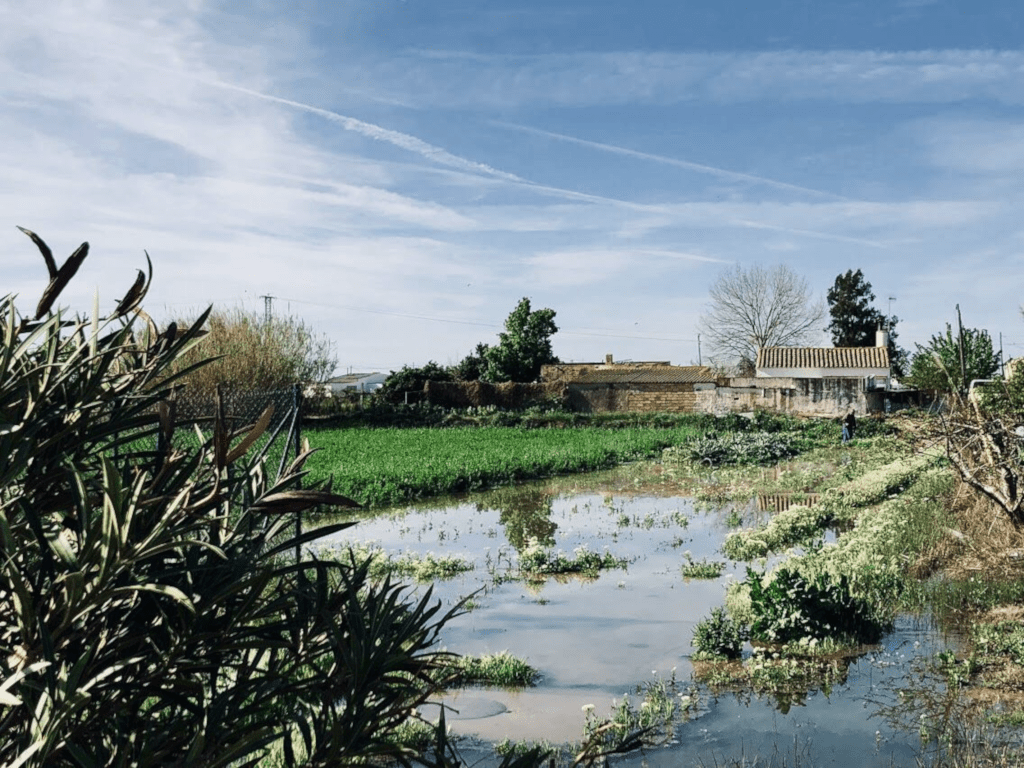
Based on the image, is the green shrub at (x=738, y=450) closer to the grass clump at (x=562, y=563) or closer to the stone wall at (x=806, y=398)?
the stone wall at (x=806, y=398)

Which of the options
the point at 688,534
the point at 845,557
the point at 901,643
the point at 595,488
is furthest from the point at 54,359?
the point at 595,488

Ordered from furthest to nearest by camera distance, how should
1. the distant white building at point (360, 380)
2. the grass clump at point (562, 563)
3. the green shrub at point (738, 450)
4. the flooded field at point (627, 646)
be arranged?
the distant white building at point (360, 380) → the green shrub at point (738, 450) → the grass clump at point (562, 563) → the flooded field at point (627, 646)

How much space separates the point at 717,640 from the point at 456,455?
20.4 m

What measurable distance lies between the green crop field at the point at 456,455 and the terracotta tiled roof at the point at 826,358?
65.5 ft

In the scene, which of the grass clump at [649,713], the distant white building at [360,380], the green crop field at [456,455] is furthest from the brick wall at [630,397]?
the distant white building at [360,380]

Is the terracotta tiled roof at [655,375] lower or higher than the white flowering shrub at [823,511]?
higher

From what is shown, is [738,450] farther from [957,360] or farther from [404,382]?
[404,382]

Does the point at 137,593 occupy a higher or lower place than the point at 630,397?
lower

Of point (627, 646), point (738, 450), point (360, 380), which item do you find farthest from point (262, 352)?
point (360, 380)

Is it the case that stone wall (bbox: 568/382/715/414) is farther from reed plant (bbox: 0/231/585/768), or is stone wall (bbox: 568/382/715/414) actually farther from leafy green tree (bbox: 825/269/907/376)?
reed plant (bbox: 0/231/585/768)

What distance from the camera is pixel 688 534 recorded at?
1673cm

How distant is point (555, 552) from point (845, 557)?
174 inches

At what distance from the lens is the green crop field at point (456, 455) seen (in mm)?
22266

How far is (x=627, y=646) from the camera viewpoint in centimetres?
951
